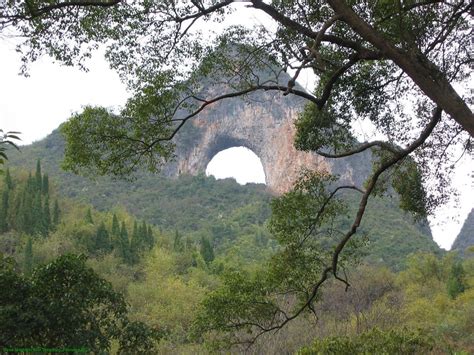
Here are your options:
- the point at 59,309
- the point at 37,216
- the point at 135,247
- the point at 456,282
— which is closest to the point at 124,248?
the point at 135,247

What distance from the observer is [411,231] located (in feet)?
164

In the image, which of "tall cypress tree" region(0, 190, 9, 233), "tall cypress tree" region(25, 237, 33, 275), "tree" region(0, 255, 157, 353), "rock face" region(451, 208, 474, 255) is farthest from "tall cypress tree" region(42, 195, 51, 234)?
"rock face" region(451, 208, 474, 255)

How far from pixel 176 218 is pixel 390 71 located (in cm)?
5265

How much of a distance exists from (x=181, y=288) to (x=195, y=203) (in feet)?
122

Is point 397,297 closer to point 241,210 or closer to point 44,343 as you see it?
point 44,343

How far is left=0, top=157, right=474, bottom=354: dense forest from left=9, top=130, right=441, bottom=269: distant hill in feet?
1.27

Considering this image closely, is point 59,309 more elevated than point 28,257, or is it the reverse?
point 59,309

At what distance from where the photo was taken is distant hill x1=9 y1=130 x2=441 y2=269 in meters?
47.9

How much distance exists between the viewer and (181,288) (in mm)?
25141

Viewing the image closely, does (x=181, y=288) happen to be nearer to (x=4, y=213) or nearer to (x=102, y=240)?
(x=102, y=240)

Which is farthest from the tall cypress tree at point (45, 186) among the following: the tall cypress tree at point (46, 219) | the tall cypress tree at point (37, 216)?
the tall cypress tree at point (37, 216)

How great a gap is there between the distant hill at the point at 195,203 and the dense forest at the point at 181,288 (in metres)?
0.39

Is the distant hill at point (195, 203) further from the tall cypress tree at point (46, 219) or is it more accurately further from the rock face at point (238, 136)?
the tall cypress tree at point (46, 219)

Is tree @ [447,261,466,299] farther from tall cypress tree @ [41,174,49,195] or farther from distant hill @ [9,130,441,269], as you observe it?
tall cypress tree @ [41,174,49,195]
